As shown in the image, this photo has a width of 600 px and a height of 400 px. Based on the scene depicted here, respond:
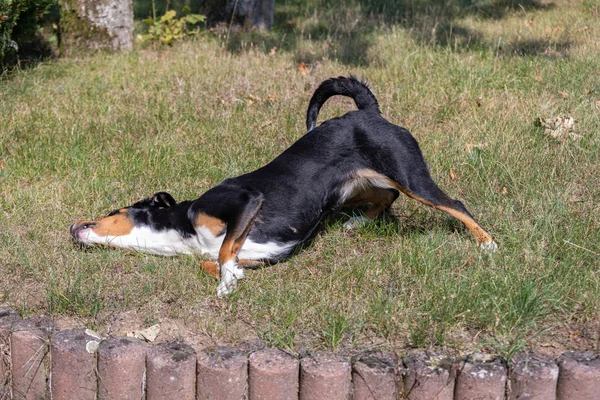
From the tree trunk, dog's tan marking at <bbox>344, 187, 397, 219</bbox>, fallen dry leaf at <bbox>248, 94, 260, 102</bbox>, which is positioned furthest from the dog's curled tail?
the tree trunk

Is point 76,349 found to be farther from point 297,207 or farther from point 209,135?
point 209,135

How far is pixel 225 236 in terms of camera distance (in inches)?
169

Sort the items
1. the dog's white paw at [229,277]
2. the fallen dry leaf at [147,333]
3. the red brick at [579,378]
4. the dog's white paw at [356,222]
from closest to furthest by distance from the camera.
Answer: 1. the red brick at [579,378]
2. the fallen dry leaf at [147,333]
3. the dog's white paw at [229,277]
4. the dog's white paw at [356,222]

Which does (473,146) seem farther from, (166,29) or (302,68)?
(166,29)

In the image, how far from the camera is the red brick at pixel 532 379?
3361 mm

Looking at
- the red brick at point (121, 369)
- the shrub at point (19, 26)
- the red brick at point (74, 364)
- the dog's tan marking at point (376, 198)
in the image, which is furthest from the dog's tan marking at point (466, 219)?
the shrub at point (19, 26)

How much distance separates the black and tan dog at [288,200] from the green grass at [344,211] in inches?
4.9

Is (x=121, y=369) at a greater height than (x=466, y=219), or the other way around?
(x=466, y=219)

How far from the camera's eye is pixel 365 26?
8766mm

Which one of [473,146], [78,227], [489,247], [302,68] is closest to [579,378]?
[489,247]

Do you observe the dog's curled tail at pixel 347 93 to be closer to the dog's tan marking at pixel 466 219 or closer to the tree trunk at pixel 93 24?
the dog's tan marking at pixel 466 219

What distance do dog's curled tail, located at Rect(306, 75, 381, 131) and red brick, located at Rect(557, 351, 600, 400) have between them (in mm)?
2101

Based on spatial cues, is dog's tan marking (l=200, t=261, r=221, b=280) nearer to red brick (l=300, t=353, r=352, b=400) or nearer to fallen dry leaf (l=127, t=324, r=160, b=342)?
fallen dry leaf (l=127, t=324, r=160, b=342)

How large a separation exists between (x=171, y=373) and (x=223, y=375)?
9.8 inches
